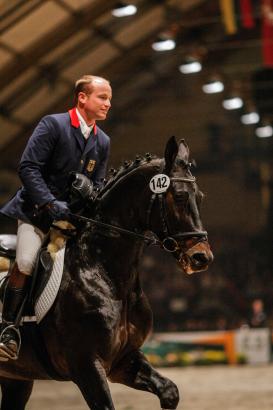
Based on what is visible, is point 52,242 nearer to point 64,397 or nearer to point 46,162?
point 46,162

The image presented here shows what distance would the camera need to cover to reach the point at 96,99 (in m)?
4.91

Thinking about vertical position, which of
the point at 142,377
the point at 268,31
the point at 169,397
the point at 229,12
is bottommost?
the point at 169,397

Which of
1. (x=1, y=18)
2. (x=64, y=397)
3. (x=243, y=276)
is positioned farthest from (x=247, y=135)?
(x=64, y=397)

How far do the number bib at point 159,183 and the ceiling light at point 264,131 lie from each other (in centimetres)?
1688

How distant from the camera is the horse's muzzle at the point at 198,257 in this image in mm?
4332

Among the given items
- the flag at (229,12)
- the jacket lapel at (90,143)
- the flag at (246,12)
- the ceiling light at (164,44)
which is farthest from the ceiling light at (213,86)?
the jacket lapel at (90,143)

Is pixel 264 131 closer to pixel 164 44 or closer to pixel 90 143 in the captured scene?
pixel 164 44

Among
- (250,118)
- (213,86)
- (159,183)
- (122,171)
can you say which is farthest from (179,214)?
(250,118)

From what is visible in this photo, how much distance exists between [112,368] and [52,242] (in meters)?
0.81

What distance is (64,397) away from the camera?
10914 millimetres

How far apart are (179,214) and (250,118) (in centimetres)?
1729

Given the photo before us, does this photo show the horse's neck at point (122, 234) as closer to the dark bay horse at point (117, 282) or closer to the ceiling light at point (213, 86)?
the dark bay horse at point (117, 282)

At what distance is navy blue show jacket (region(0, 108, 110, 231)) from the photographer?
479 cm

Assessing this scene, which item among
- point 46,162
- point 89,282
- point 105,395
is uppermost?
point 46,162
